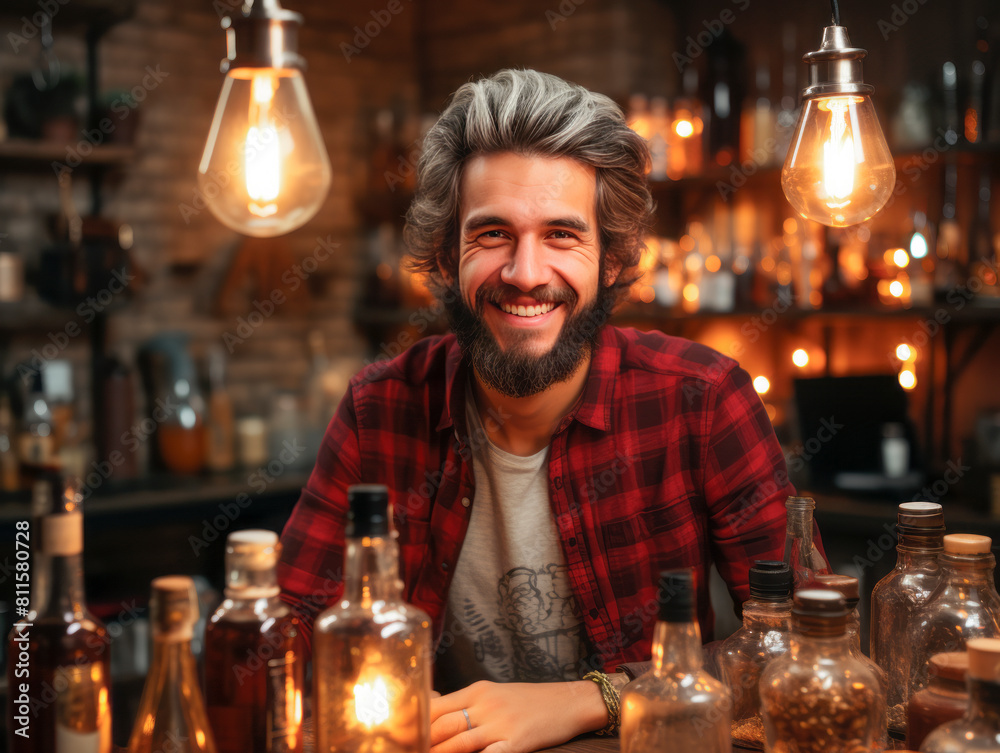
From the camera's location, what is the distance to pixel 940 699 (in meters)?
0.77

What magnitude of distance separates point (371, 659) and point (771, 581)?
0.37 metres

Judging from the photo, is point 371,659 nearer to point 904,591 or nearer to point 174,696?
point 174,696

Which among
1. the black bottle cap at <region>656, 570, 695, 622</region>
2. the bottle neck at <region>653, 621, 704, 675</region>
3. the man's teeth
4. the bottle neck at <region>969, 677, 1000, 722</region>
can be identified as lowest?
the bottle neck at <region>969, 677, 1000, 722</region>

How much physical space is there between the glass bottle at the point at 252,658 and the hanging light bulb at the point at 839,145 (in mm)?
704

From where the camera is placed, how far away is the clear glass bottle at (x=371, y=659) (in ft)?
2.44

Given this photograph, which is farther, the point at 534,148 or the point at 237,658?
the point at 534,148

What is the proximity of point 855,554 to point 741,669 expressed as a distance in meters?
1.82

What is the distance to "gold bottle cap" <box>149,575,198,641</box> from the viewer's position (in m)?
0.73

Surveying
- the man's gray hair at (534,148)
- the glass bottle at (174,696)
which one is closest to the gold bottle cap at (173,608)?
the glass bottle at (174,696)

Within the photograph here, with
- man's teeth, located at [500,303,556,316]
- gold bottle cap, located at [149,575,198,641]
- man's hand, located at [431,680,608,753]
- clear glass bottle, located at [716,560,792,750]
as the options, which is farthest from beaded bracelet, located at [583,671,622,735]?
man's teeth, located at [500,303,556,316]

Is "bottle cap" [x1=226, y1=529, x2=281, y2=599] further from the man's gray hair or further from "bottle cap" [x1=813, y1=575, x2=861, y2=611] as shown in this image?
the man's gray hair

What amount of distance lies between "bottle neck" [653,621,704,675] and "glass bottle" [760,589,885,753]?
0.26 ft

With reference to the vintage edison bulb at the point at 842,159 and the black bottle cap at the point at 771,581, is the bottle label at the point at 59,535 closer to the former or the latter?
the black bottle cap at the point at 771,581

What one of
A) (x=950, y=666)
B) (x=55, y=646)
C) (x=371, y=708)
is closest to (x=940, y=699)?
(x=950, y=666)
